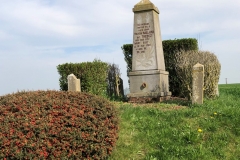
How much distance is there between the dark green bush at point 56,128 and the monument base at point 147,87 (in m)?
5.31

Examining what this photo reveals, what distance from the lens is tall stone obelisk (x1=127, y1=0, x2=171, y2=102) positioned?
35.2 ft

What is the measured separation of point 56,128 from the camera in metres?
4.71

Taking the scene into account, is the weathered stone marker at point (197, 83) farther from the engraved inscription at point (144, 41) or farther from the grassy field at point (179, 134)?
the engraved inscription at point (144, 41)

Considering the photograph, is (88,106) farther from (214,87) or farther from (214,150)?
(214,87)

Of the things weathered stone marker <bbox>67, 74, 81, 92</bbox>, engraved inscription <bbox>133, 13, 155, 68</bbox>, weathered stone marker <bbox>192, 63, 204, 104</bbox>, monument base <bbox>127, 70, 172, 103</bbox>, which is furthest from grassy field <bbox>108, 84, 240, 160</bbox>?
engraved inscription <bbox>133, 13, 155, 68</bbox>

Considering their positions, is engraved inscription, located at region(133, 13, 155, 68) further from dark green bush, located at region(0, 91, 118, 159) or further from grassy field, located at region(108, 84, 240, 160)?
dark green bush, located at region(0, 91, 118, 159)

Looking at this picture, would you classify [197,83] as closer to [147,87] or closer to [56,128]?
[147,87]

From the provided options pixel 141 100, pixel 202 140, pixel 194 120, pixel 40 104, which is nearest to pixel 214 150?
pixel 202 140

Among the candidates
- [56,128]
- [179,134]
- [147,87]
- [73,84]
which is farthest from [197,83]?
[56,128]

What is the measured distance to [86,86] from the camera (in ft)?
37.8

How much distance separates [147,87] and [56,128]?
6411 mm

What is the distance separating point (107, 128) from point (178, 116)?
2.70 metres

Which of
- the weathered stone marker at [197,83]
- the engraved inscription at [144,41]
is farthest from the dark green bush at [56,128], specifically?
the engraved inscription at [144,41]

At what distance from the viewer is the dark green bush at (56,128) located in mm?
4520
